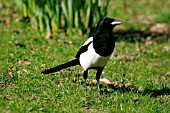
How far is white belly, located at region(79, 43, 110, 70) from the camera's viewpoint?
16.6 feet

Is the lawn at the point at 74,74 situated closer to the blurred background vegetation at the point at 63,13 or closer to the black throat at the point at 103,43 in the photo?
the blurred background vegetation at the point at 63,13

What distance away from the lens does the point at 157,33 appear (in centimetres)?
951

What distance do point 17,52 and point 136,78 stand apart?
A: 1.80m

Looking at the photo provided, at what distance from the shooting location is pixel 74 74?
6156 millimetres

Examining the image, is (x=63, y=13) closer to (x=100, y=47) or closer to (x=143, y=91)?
(x=143, y=91)

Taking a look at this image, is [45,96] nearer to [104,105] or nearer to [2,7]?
[104,105]

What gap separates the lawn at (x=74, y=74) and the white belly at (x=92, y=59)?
33 cm

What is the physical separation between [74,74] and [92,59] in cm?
109

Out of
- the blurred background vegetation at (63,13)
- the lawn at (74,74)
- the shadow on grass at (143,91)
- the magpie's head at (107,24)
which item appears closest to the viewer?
the lawn at (74,74)

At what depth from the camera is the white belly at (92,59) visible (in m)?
5.07

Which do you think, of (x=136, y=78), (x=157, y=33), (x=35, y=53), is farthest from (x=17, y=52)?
(x=157, y=33)

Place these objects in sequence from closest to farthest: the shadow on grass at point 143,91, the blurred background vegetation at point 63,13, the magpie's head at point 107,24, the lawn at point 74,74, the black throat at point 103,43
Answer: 1. the lawn at point 74,74
2. the black throat at point 103,43
3. the magpie's head at point 107,24
4. the shadow on grass at point 143,91
5. the blurred background vegetation at point 63,13

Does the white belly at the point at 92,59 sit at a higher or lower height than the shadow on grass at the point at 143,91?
higher

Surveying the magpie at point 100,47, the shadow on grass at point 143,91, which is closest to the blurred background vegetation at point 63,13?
the shadow on grass at point 143,91
